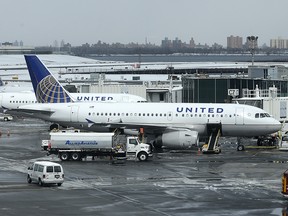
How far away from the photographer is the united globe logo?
8025 centimetres

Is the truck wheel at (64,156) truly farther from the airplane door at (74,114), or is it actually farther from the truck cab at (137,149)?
the airplane door at (74,114)

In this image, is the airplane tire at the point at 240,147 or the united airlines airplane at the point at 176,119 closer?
the united airlines airplane at the point at 176,119

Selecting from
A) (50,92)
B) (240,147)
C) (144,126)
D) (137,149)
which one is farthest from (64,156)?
(50,92)

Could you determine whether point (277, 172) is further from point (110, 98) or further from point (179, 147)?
point (110, 98)

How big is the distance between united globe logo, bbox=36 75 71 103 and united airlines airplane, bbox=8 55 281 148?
4.85m

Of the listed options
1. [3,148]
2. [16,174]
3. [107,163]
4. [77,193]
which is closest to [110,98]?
[3,148]

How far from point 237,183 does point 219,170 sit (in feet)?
21.7

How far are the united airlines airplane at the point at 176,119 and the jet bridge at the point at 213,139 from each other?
0.29 feet

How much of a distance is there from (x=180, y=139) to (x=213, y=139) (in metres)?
3.23

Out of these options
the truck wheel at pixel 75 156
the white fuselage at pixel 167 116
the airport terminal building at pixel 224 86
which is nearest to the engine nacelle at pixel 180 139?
the white fuselage at pixel 167 116

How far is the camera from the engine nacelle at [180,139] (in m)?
69.0

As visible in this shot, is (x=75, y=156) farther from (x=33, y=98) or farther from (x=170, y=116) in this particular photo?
(x=33, y=98)

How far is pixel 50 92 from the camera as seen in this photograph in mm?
80688

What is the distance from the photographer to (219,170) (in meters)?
57.7
